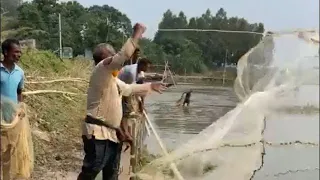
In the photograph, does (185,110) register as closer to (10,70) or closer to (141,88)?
(141,88)

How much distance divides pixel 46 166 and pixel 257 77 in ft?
9.87

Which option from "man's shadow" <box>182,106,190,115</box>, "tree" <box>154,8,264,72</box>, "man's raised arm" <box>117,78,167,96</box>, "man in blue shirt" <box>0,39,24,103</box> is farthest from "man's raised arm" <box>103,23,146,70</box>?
"man's shadow" <box>182,106,190,115</box>

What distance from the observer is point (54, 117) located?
1006 centimetres

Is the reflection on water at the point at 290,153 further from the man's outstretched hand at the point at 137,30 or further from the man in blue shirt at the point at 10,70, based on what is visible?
the man in blue shirt at the point at 10,70

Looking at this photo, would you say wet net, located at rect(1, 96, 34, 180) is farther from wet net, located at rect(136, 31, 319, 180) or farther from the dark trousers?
wet net, located at rect(136, 31, 319, 180)

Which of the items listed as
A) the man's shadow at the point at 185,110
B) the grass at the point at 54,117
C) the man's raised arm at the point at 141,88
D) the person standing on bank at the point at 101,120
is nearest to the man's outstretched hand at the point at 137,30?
the person standing on bank at the point at 101,120

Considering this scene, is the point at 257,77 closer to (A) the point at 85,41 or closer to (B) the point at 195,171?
(B) the point at 195,171

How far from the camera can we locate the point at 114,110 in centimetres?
491

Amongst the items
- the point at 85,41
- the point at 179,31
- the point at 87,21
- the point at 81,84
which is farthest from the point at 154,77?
the point at 87,21

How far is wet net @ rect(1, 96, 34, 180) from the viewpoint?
504 cm

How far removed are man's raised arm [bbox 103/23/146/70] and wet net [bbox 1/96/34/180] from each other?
100cm

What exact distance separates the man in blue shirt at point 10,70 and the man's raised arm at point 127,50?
902 millimetres

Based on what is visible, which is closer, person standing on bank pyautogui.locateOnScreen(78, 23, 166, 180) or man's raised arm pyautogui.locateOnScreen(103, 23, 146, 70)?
man's raised arm pyautogui.locateOnScreen(103, 23, 146, 70)

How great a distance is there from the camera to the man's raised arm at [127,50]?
14.9 ft
